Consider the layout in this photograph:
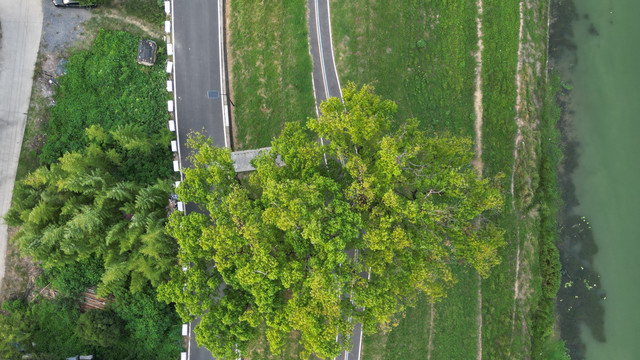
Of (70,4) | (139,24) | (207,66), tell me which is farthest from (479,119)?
(70,4)

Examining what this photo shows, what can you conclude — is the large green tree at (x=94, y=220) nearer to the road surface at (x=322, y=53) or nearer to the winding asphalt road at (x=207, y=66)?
the winding asphalt road at (x=207, y=66)

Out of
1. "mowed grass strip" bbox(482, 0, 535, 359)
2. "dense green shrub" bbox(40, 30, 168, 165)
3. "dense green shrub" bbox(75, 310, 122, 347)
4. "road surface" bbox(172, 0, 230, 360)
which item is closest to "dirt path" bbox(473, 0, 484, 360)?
"mowed grass strip" bbox(482, 0, 535, 359)

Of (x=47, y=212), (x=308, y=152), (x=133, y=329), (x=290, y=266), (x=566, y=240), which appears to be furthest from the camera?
(x=566, y=240)

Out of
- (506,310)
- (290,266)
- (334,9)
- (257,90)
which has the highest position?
(334,9)

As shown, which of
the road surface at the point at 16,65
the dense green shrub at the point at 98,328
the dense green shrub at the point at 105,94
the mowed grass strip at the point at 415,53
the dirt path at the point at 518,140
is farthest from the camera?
the road surface at the point at 16,65

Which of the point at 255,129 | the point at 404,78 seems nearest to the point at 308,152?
the point at 255,129

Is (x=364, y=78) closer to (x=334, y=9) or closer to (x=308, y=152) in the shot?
(x=334, y=9)

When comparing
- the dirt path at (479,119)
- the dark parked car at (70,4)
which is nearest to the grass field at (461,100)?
the dirt path at (479,119)
